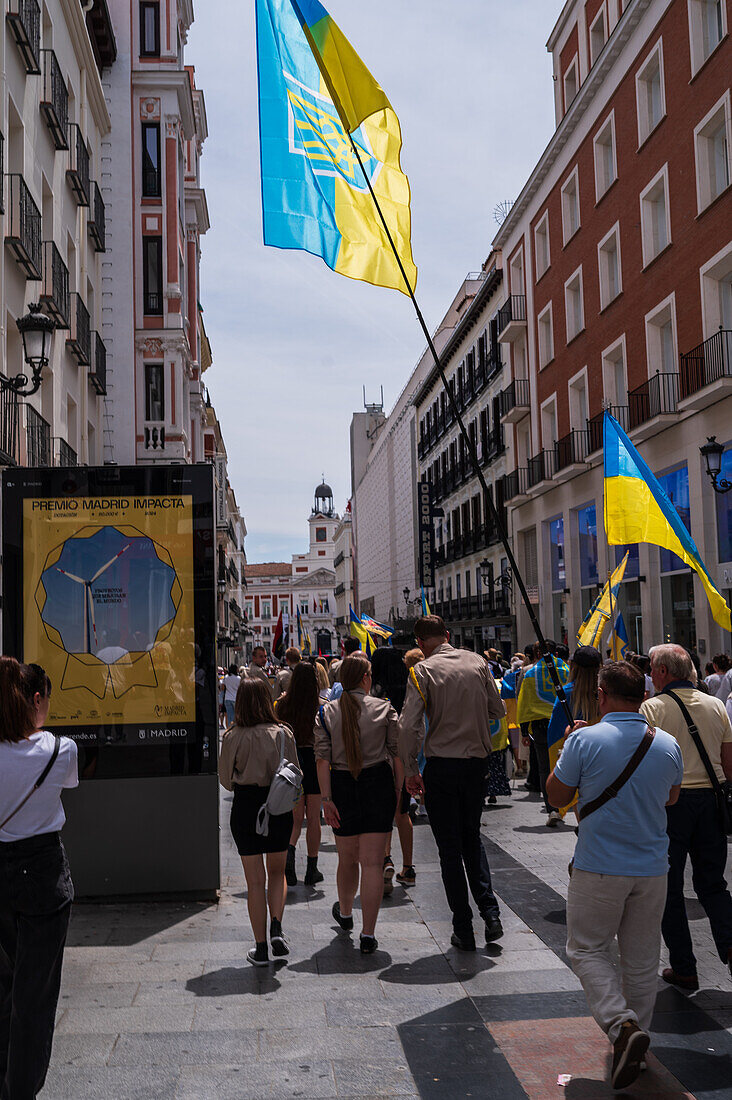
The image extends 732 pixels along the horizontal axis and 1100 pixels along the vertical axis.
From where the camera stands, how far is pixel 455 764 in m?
6.53

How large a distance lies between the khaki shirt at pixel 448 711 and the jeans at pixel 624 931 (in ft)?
6.34

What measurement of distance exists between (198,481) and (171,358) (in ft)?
66.7

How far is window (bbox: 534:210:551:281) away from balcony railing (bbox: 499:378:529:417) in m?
3.60

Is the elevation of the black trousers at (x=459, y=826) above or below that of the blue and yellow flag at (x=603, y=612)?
below

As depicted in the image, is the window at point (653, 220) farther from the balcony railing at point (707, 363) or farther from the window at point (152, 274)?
the window at point (152, 274)

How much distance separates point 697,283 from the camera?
20.6 meters

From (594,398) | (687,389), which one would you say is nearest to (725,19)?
(687,389)

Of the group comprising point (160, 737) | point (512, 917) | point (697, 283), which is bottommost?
point (512, 917)

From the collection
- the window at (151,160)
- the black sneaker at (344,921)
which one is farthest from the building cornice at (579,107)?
the black sneaker at (344,921)

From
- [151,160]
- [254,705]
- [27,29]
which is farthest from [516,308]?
[254,705]

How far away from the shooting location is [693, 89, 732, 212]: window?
19.7 meters

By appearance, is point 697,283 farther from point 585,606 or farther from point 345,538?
point 345,538

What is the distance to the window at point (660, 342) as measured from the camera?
2261cm

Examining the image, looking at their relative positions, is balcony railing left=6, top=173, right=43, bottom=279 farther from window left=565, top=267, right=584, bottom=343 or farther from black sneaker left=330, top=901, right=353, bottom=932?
window left=565, top=267, right=584, bottom=343
